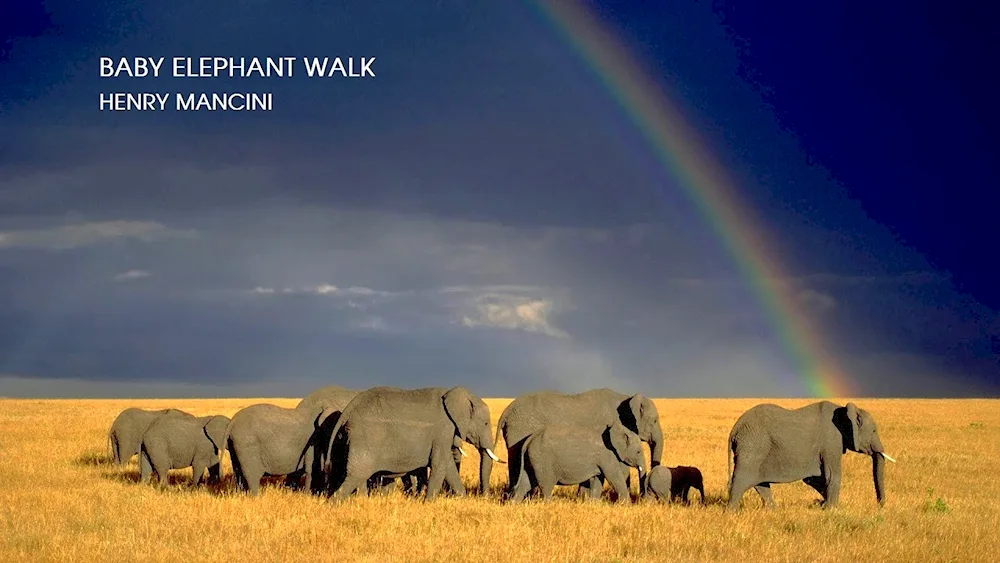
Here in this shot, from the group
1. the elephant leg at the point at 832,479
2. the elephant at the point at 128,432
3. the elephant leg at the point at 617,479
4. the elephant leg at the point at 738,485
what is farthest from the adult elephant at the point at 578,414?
the elephant at the point at 128,432

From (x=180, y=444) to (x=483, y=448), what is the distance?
7090 millimetres

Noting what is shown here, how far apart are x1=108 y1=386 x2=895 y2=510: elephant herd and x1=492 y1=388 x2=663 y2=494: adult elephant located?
0.48 m

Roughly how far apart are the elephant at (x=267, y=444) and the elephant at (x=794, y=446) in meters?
8.77

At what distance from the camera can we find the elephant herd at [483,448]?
65.4 feet

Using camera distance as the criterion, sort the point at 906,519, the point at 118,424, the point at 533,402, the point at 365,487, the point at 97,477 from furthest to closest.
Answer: the point at 118,424, the point at 97,477, the point at 533,402, the point at 365,487, the point at 906,519

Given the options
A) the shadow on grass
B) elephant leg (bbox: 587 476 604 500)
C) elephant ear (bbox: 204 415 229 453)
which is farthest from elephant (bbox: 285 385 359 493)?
the shadow on grass

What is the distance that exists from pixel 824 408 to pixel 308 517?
10.7 m

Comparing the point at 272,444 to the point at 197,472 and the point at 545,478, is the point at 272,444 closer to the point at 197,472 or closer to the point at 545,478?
the point at 197,472

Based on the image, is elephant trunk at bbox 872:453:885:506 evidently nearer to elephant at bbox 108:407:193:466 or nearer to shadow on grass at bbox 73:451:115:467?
elephant at bbox 108:407:193:466

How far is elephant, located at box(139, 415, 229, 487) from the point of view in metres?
22.6

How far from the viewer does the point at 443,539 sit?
51.0 feet

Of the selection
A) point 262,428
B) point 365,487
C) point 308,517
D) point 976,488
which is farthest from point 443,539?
point 976,488

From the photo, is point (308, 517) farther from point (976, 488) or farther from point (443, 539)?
point (976, 488)

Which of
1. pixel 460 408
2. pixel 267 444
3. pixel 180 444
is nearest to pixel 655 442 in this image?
pixel 460 408
